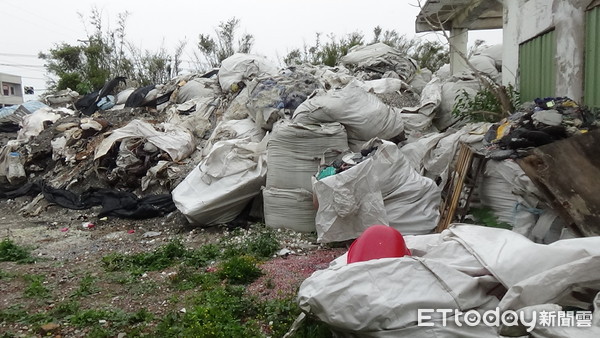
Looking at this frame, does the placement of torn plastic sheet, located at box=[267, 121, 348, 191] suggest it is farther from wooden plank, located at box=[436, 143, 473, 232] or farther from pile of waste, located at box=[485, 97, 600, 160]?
pile of waste, located at box=[485, 97, 600, 160]

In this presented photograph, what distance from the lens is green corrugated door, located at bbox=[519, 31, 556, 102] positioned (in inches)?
154

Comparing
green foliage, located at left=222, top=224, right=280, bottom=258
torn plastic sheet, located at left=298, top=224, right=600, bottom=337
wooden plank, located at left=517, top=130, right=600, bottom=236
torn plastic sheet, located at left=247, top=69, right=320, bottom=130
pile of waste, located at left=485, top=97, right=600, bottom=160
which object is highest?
torn plastic sheet, located at left=247, top=69, right=320, bottom=130

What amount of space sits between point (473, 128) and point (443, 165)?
388 mm

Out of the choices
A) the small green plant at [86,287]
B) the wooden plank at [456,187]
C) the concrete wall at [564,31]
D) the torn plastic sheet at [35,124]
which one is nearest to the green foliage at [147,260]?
the small green plant at [86,287]

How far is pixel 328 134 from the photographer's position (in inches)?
165

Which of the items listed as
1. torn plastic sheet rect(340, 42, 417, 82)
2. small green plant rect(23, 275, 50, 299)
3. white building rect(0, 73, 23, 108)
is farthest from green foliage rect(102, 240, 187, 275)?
white building rect(0, 73, 23, 108)

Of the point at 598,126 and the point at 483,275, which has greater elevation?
the point at 598,126

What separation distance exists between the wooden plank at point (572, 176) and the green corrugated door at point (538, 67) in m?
1.42

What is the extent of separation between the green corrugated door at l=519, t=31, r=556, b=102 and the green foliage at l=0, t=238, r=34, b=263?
446 centimetres

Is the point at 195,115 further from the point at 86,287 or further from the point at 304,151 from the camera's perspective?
the point at 86,287

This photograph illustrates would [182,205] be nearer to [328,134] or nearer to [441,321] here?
[328,134]

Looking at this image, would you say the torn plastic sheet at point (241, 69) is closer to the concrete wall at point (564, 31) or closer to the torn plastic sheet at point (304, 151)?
the torn plastic sheet at point (304, 151)

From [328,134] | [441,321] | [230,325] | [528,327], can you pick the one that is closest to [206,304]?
[230,325]

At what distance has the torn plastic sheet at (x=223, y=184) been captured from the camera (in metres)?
4.37
